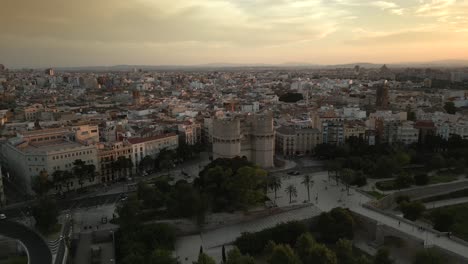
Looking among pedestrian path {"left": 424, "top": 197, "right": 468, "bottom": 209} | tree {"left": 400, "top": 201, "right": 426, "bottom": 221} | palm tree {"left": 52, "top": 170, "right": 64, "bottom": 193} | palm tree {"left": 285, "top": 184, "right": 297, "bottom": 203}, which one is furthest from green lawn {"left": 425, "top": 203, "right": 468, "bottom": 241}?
palm tree {"left": 52, "top": 170, "right": 64, "bottom": 193}

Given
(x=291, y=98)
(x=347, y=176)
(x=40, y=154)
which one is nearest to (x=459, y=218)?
(x=347, y=176)

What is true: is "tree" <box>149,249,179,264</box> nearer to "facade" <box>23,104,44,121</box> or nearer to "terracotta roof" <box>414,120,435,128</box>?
"terracotta roof" <box>414,120,435,128</box>

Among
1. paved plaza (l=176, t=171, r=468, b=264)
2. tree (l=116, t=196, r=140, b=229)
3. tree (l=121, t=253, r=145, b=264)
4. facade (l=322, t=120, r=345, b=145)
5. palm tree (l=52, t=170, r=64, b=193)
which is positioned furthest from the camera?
facade (l=322, t=120, r=345, b=145)

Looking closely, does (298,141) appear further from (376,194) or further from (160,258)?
(160,258)

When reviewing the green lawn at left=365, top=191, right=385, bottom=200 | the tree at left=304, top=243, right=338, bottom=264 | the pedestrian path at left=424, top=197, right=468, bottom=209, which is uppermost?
the tree at left=304, top=243, right=338, bottom=264

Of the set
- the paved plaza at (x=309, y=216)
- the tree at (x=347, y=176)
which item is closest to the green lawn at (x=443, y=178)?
the tree at (x=347, y=176)

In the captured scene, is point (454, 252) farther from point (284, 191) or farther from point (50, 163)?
point (50, 163)

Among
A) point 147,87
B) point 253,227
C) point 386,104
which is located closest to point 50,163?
point 253,227
